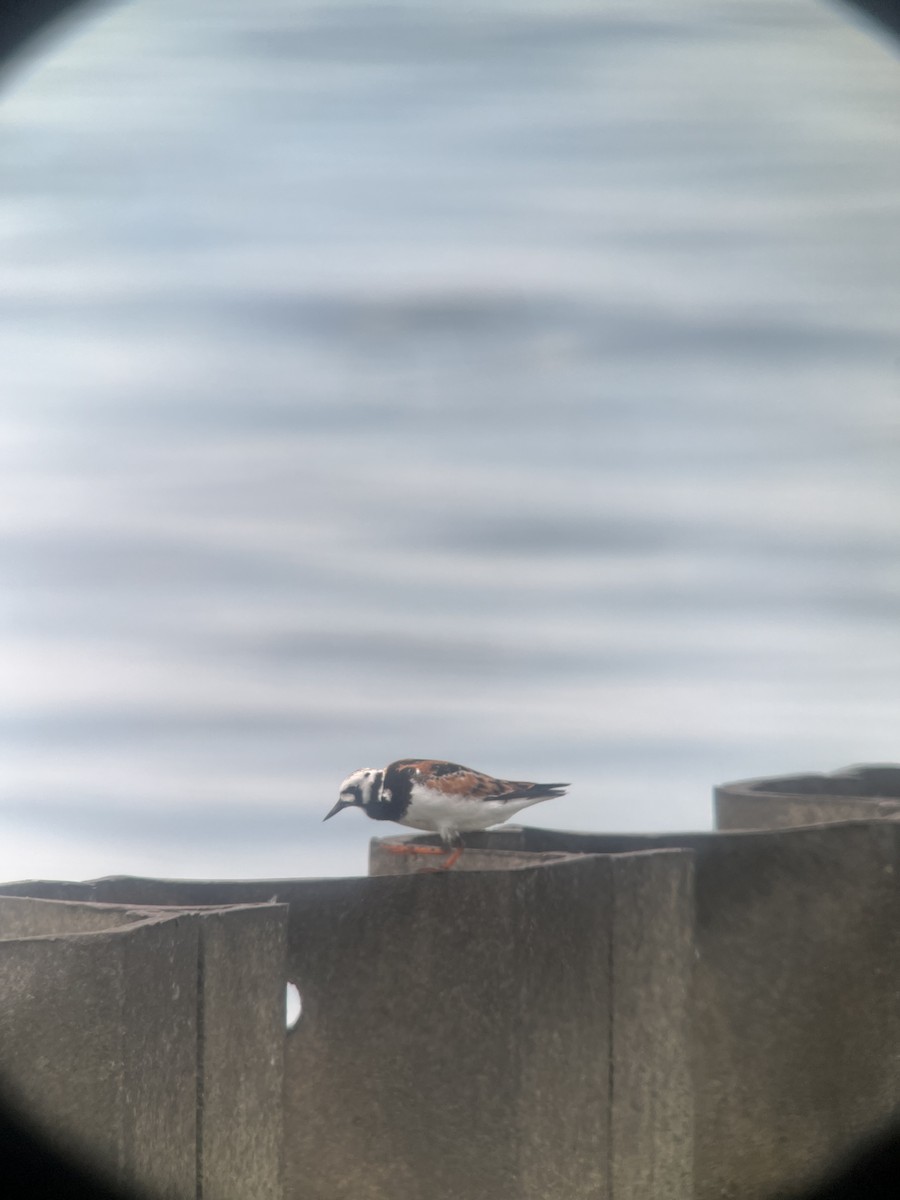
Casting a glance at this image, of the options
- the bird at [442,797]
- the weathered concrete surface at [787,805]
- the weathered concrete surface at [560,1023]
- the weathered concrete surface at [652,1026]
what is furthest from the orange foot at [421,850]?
the weathered concrete surface at [787,805]

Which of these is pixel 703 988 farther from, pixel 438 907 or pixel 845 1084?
pixel 438 907

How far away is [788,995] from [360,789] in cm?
192

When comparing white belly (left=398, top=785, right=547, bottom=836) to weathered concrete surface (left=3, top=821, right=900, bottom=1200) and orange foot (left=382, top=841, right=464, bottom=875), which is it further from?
weathered concrete surface (left=3, top=821, right=900, bottom=1200)

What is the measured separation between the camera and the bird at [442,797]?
6.19m

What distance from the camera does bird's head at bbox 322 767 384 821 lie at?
6.32 metres

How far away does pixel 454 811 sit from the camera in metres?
6.20

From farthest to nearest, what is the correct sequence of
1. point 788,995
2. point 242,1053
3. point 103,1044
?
1. point 788,995
2. point 242,1053
3. point 103,1044

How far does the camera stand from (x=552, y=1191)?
16.9 feet

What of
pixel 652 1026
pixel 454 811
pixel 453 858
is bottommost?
pixel 652 1026

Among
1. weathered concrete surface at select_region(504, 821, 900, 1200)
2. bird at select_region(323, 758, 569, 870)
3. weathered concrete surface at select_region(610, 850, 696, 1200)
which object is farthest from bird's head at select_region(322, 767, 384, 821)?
weathered concrete surface at select_region(610, 850, 696, 1200)

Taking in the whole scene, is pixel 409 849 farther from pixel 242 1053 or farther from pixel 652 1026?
pixel 242 1053

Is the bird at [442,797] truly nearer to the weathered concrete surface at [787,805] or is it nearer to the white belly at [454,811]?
the white belly at [454,811]

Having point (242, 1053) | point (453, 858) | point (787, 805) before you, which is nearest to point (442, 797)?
point (453, 858)

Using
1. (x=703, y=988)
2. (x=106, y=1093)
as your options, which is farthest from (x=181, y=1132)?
(x=703, y=988)
